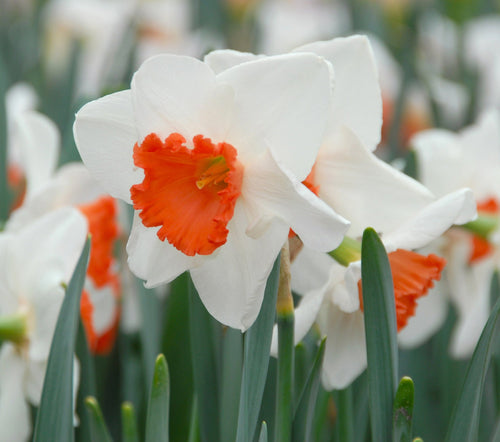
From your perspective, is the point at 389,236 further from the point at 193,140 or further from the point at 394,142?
the point at 394,142

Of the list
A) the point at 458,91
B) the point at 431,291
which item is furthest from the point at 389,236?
the point at 458,91

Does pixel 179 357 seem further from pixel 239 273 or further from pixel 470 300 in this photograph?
pixel 470 300

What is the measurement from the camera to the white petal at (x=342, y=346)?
775 mm

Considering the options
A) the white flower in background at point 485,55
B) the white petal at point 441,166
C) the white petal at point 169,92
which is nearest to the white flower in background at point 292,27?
the white flower in background at point 485,55

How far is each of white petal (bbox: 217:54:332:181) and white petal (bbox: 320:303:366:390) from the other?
191 mm

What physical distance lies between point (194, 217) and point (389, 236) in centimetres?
20

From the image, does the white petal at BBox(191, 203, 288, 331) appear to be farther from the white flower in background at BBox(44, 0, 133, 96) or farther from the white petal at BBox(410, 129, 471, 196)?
the white flower in background at BBox(44, 0, 133, 96)

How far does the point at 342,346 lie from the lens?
789mm

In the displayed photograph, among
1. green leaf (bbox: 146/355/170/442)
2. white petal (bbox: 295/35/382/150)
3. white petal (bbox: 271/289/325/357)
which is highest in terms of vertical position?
A: white petal (bbox: 295/35/382/150)

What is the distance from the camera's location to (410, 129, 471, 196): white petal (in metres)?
1.12

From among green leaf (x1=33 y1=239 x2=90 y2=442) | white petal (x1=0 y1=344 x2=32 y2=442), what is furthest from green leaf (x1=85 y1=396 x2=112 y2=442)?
white petal (x1=0 y1=344 x2=32 y2=442)

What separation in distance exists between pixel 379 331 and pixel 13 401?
0.46 meters

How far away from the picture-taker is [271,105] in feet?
2.20

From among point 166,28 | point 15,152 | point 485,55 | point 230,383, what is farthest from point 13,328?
point 166,28
